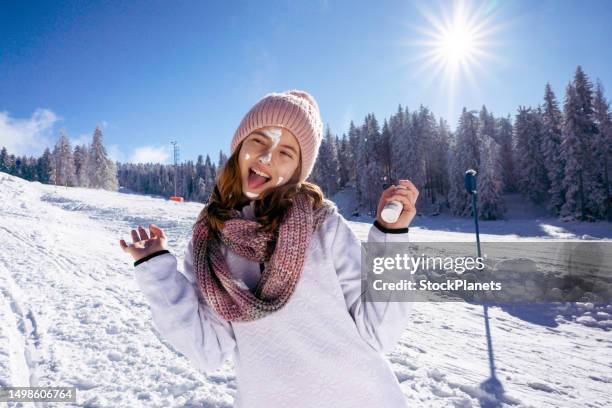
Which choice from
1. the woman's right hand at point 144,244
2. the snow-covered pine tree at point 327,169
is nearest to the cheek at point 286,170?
the woman's right hand at point 144,244

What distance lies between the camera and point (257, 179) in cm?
176

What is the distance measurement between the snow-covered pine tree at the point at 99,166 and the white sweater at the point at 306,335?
63.7 meters

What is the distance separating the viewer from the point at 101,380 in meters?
3.62

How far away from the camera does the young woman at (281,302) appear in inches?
59.3

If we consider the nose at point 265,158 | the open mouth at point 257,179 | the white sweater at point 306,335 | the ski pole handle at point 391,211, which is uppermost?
the nose at point 265,158

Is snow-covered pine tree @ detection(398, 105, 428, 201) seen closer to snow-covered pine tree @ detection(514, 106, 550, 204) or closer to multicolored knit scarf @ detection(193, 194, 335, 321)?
snow-covered pine tree @ detection(514, 106, 550, 204)

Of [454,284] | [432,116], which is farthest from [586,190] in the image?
[454,284]

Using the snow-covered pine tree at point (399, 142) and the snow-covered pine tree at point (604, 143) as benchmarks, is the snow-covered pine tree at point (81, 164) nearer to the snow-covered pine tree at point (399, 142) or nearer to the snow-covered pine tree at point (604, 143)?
the snow-covered pine tree at point (399, 142)

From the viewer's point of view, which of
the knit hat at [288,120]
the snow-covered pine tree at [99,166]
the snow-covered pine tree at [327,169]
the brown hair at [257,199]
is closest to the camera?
the brown hair at [257,199]

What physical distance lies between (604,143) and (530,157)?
7406 mm

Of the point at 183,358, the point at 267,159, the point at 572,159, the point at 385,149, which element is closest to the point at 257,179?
the point at 267,159

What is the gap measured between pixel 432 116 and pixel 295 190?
5069 cm

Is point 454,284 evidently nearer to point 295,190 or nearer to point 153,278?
point 295,190

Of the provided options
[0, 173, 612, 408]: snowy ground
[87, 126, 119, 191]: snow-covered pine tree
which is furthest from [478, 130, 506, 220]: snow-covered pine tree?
[87, 126, 119, 191]: snow-covered pine tree
